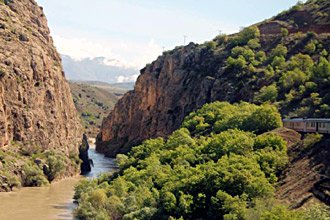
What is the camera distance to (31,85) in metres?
126

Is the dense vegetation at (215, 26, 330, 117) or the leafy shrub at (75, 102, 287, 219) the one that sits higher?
the dense vegetation at (215, 26, 330, 117)

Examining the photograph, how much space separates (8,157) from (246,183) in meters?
68.3

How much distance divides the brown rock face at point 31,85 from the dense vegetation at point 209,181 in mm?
35835

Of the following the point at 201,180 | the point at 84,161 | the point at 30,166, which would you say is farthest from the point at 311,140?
the point at 84,161

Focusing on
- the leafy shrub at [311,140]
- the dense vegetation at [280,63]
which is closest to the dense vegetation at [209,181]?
the leafy shrub at [311,140]

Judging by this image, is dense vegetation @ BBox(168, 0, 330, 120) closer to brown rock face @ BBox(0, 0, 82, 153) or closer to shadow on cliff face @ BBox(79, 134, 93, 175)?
brown rock face @ BBox(0, 0, 82, 153)

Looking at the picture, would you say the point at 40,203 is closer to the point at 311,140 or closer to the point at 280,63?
the point at 311,140

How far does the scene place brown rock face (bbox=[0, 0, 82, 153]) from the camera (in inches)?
4648

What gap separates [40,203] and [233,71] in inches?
2159

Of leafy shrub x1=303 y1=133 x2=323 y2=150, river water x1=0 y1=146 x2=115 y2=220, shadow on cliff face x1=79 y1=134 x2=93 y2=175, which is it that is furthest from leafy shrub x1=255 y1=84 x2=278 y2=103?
shadow on cliff face x1=79 y1=134 x2=93 y2=175

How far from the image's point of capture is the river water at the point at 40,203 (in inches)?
3081

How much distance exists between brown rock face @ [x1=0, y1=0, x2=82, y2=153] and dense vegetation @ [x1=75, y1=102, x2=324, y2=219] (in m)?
35.8

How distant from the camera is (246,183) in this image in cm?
5428

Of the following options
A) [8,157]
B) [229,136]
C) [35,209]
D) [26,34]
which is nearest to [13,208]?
[35,209]
